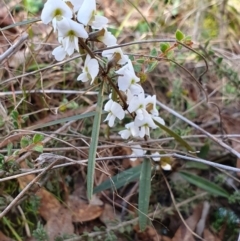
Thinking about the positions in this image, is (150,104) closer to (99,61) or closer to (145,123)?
(145,123)

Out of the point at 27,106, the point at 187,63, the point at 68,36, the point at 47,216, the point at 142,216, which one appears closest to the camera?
the point at 68,36

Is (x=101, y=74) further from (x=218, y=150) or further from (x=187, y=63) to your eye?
(x=187, y=63)

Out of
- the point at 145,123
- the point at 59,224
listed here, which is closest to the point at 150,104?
the point at 145,123

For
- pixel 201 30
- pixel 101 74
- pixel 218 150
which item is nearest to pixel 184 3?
pixel 201 30

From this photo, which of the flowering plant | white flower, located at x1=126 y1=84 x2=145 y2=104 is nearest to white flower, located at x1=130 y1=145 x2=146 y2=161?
the flowering plant

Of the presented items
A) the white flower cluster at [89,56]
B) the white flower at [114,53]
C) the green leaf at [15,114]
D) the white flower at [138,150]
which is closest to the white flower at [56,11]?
the white flower cluster at [89,56]
